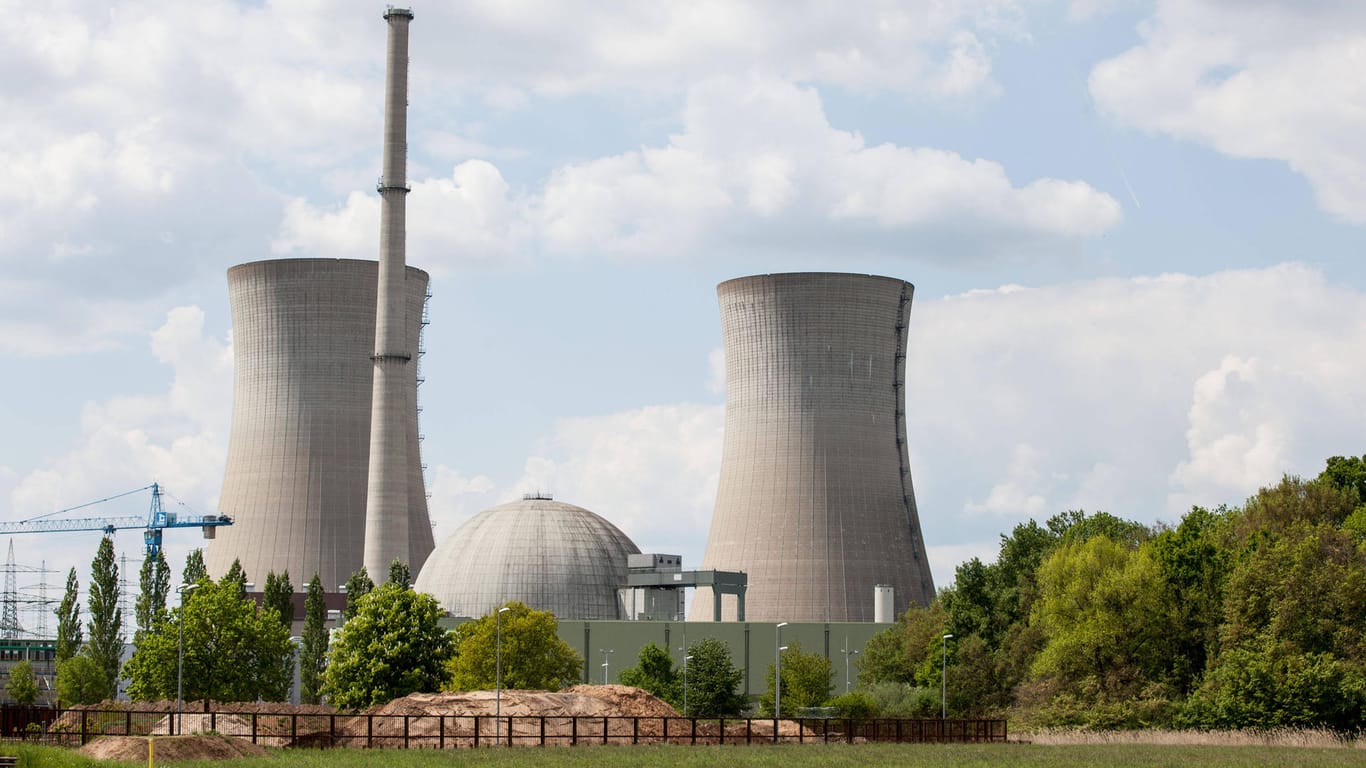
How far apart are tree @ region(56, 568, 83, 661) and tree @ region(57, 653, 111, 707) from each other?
1215 mm

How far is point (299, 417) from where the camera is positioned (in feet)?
286

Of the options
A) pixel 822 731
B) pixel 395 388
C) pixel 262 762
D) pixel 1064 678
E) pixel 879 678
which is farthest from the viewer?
pixel 395 388

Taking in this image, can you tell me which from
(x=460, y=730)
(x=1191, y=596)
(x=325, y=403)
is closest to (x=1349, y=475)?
(x=1191, y=596)

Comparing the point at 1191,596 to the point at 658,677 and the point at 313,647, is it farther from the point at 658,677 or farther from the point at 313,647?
the point at 313,647

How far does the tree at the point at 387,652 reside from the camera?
61219 millimetres

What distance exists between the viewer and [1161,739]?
46719 millimetres

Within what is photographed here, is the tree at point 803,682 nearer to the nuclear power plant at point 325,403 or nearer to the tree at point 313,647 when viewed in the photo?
the tree at point 313,647

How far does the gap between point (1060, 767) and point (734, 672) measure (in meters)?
40.8

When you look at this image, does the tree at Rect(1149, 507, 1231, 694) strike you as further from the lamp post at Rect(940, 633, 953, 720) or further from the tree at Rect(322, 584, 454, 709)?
the tree at Rect(322, 584, 454, 709)

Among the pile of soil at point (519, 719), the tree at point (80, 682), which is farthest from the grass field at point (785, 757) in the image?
the tree at point (80, 682)

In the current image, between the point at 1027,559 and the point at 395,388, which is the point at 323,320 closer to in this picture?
the point at 395,388

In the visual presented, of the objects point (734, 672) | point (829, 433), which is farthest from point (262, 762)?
→ point (829, 433)

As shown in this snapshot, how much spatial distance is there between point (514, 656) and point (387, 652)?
31.9ft

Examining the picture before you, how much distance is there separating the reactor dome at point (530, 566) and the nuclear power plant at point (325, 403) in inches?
322
